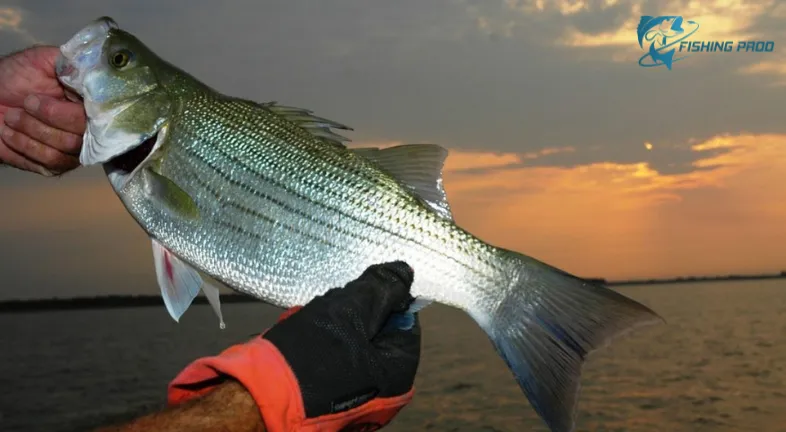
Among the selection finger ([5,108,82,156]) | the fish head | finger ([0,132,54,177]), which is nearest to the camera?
the fish head

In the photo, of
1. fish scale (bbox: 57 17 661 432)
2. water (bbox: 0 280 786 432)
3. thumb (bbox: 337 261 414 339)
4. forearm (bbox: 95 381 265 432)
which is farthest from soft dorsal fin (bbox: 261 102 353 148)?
water (bbox: 0 280 786 432)

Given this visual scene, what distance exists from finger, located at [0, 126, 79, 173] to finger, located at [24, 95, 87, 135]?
274mm

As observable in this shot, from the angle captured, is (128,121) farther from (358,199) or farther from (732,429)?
(732,429)

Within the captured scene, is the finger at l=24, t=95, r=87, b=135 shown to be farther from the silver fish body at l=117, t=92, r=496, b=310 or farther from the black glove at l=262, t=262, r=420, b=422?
the black glove at l=262, t=262, r=420, b=422

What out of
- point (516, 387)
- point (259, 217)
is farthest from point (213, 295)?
point (516, 387)

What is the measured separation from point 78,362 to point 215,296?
53908 mm

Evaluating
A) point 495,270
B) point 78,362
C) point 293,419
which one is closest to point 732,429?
point 495,270

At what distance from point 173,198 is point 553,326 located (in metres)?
2.26

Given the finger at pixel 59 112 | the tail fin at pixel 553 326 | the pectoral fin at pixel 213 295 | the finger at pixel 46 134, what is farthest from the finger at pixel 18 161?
the tail fin at pixel 553 326

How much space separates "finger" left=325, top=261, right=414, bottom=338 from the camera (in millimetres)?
3096

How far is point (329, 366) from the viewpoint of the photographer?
2840 millimetres

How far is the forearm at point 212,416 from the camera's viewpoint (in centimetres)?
254

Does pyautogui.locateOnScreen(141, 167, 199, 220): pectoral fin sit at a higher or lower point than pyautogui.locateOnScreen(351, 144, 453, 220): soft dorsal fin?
lower

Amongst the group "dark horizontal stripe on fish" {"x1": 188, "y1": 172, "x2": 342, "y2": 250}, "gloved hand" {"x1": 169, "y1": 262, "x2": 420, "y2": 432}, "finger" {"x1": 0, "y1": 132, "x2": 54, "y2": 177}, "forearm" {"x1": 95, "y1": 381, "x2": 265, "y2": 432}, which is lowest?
"forearm" {"x1": 95, "y1": 381, "x2": 265, "y2": 432}
